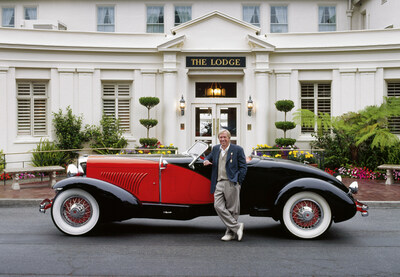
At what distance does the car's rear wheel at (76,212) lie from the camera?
703cm

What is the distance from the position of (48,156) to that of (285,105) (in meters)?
8.76

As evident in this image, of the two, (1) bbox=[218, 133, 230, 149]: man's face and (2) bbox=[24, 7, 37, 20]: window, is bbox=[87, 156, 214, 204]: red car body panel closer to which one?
(1) bbox=[218, 133, 230, 149]: man's face

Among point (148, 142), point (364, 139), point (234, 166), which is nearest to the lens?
point (234, 166)

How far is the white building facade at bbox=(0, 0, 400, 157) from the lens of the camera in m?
17.2

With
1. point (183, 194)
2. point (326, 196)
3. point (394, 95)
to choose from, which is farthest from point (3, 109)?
point (394, 95)

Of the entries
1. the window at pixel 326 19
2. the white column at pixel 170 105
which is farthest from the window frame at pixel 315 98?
the window at pixel 326 19

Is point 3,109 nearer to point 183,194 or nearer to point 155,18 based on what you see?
point 155,18

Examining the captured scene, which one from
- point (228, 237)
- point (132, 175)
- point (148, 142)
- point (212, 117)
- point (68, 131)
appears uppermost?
point (212, 117)

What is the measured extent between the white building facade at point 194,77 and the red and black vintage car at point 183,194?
9989 mm

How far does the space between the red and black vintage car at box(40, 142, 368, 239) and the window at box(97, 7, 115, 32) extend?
1629 cm

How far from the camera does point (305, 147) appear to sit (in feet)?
57.8

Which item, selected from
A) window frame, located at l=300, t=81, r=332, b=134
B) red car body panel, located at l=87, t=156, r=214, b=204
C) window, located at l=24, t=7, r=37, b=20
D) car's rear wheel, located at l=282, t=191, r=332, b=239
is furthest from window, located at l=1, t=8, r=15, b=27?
car's rear wheel, located at l=282, t=191, r=332, b=239

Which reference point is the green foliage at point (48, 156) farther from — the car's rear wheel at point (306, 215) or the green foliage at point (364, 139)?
the car's rear wheel at point (306, 215)

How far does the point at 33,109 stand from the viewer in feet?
57.3
